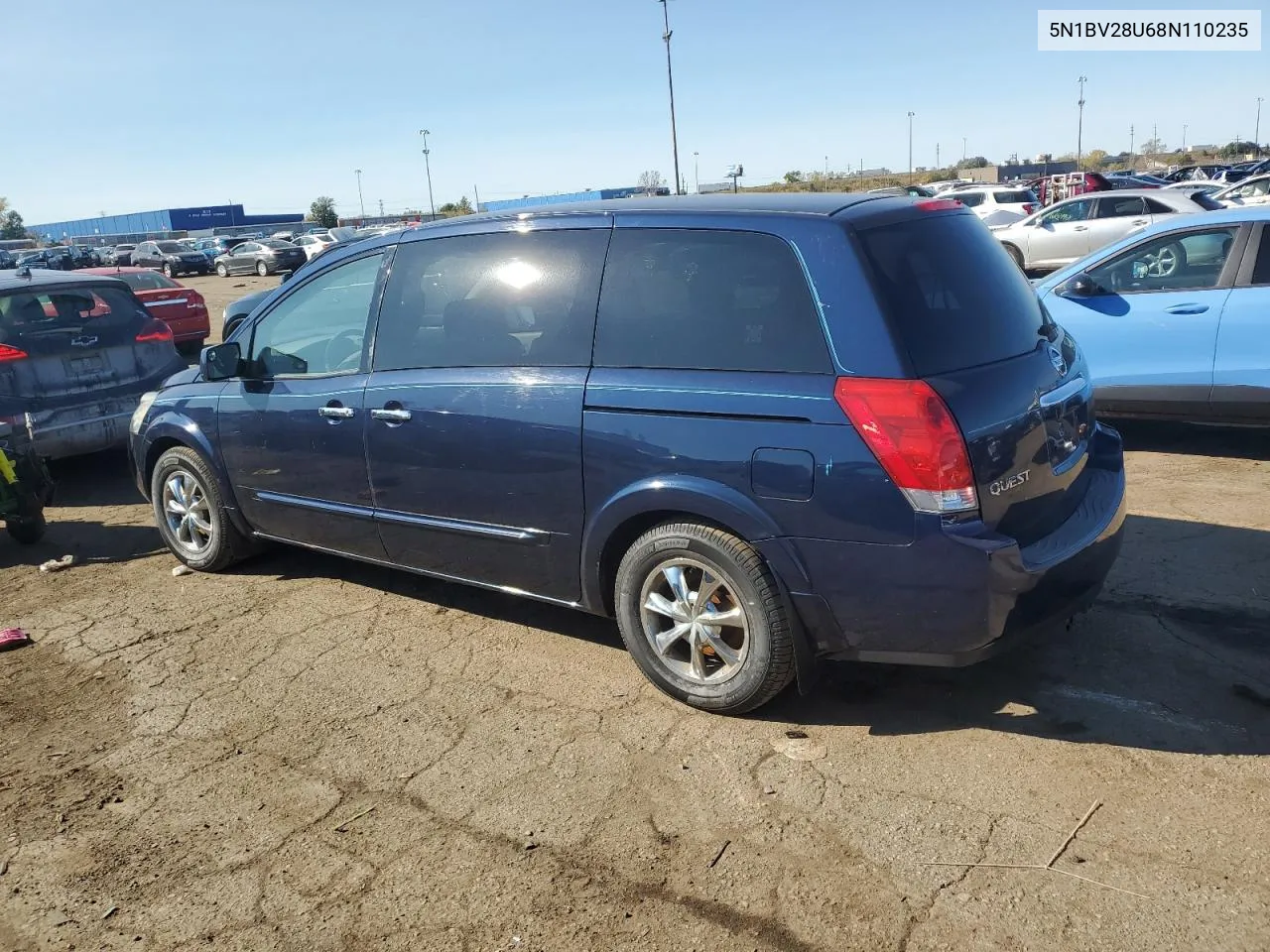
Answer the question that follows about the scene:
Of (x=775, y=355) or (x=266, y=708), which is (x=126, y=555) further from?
(x=775, y=355)

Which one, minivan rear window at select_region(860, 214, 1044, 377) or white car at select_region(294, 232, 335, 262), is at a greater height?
white car at select_region(294, 232, 335, 262)

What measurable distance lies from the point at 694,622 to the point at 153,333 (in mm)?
6193

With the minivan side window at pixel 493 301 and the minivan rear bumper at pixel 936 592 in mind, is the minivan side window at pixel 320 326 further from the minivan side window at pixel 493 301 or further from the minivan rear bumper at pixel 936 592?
the minivan rear bumper at pixel 936 592

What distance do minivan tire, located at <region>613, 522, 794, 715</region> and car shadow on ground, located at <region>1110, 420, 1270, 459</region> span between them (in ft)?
15.8

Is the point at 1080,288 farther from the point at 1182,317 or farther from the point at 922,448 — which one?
the point at 922,448

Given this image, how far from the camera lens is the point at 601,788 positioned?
130 inches

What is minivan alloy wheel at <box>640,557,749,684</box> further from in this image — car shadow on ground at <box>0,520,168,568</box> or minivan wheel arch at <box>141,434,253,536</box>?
car shadow on ground at <box>0,520,168,568</box>

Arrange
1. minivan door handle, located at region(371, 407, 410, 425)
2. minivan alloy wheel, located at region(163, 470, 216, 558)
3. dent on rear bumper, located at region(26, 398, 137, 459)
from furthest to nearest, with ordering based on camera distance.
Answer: dent on rear bumper, located at region(26, 398, 137, 459) → minivan alloy wheel, located at region(163, 470, 216, 558) → minivan door handle, located at region(371, 407, 410, 425)

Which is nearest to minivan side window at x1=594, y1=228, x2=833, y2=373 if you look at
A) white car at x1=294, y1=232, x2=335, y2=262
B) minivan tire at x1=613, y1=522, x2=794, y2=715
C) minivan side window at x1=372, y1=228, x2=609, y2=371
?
minivan side window at x1=372, y1=228, x2=609, y2=371

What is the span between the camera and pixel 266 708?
13.1 ft

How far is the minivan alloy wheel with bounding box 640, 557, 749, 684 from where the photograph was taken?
3.59 metres

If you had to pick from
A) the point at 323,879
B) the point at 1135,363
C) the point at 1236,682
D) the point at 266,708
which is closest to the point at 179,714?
the point at 266,708

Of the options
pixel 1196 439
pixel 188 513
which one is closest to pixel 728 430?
pixel 188 513

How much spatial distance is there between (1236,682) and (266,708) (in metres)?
3.72
